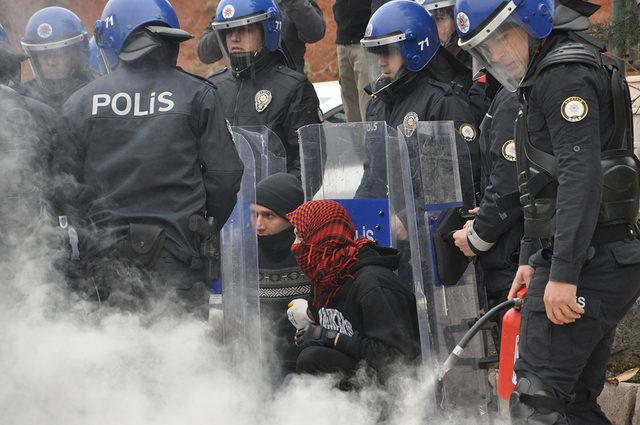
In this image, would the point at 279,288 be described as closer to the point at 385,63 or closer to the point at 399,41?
the point at 385,63

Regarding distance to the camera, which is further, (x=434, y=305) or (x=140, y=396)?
(x=434, y=305)

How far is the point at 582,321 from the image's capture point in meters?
4.03

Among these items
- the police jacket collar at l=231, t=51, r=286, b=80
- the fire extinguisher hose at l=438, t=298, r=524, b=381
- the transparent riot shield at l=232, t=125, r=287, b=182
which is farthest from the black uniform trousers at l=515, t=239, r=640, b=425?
the police jacket collar at l=231, t=51, r=286, b=80

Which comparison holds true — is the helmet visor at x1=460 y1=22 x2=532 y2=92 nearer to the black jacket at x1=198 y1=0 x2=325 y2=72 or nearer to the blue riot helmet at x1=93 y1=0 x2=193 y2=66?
the blue riot helmet at x1=93 y1=0 x2=193 y2=66

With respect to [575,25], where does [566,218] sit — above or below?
below

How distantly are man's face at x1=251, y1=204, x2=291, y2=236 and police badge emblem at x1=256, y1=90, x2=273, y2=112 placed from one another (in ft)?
3.47

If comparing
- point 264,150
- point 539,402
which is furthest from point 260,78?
point 539,402

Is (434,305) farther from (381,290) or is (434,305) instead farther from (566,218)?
(566,218)

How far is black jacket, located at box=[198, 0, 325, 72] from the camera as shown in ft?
25.9

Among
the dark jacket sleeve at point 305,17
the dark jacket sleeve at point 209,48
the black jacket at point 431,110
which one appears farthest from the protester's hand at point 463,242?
the dark jacket sleeve at point 209,48

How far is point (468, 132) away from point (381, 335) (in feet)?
4.29

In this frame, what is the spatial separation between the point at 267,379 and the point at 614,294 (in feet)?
6.23

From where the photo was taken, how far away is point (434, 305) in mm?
5266

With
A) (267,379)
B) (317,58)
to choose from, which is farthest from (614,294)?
(317,58)
